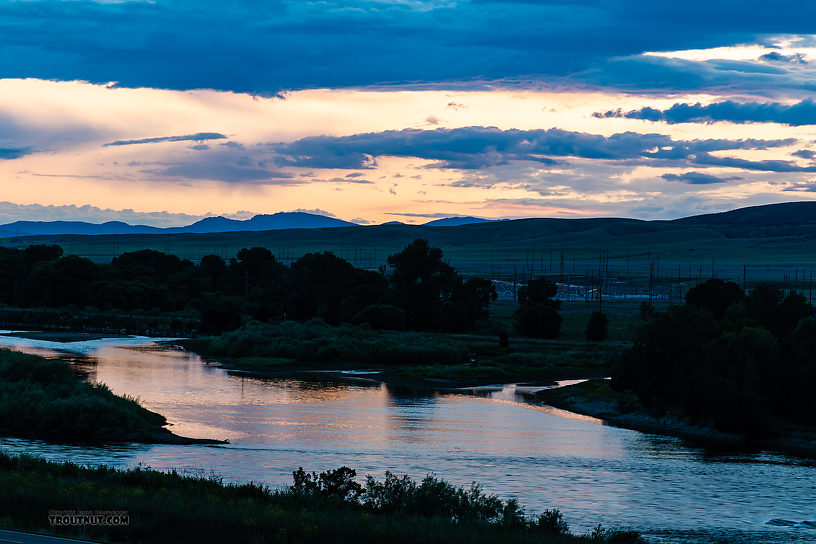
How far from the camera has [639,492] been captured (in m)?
34.0

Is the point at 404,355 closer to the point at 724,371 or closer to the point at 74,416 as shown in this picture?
the point at 724,371

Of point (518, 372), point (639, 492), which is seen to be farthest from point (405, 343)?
point (639, 492)

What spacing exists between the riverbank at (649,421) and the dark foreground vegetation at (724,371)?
430 mm

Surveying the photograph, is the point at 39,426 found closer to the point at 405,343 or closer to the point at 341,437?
the point at 341,437

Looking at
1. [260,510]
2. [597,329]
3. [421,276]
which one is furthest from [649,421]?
[421,276]

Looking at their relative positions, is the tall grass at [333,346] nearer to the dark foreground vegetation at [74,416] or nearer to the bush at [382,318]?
the bush at [382,318]

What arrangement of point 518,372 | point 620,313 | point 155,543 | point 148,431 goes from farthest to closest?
point 620,313 → point 518,372 → point 148,431 → point 155,543

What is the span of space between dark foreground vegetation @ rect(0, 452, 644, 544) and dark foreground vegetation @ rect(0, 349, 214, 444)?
40.0 feet

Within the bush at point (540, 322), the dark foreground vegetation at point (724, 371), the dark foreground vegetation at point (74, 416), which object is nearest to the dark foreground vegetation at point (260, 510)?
the dark foreground vegetation at point (74, 416)

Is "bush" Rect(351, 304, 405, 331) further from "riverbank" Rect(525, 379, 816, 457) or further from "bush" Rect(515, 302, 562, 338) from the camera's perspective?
"riverbank" Rect(525, 379, 816, 457)

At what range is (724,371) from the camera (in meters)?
51.4

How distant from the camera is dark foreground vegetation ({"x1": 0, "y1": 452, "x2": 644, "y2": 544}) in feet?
66.1

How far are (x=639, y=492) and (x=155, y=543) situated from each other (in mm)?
19597

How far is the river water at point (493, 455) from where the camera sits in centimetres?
3114
